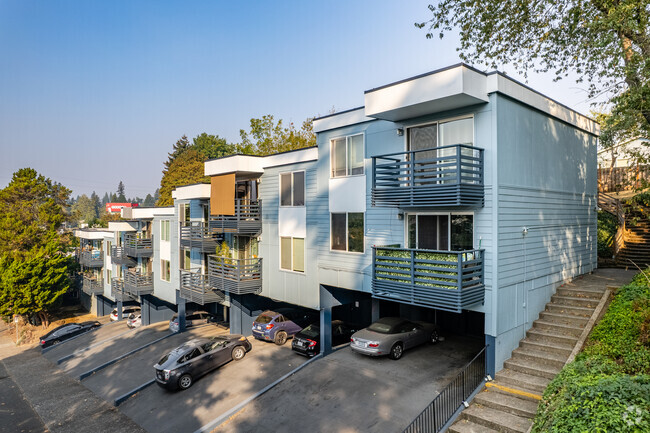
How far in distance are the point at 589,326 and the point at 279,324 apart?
14125 millimetres

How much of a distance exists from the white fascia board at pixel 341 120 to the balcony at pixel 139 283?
21.4 meters

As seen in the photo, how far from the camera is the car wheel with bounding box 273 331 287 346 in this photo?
2030cm

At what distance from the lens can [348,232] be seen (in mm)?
15930

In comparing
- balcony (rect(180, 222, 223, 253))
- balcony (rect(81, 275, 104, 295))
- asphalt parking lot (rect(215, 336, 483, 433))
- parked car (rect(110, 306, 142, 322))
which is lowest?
parked car (rect(110, 306, 142, 322))

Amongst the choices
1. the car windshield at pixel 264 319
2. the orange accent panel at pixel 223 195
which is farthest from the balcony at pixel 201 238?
the car windshield at pixel 264 319

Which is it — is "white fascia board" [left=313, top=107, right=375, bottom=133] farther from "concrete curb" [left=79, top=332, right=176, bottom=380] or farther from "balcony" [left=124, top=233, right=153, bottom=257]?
"balcony" [left=124, top=233, right=153, bottom=257]

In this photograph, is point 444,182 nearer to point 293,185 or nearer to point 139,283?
point 293,185

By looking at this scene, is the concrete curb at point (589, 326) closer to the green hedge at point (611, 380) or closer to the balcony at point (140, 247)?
the green hedge at point (611, 380)

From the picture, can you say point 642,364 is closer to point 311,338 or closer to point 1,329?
point 311,338

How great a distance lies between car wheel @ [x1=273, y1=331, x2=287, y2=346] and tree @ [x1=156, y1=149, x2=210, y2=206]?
1889 inches

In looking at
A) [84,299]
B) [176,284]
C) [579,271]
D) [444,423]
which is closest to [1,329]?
[84,299]

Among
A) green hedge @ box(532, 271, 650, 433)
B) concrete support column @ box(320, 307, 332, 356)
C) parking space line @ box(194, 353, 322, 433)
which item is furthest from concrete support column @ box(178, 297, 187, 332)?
green hedge @ box(532, 271, 650, 433)

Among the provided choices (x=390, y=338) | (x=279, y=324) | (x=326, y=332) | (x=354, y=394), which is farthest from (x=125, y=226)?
(x=354, y=394)

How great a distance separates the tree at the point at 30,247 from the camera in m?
35.0
